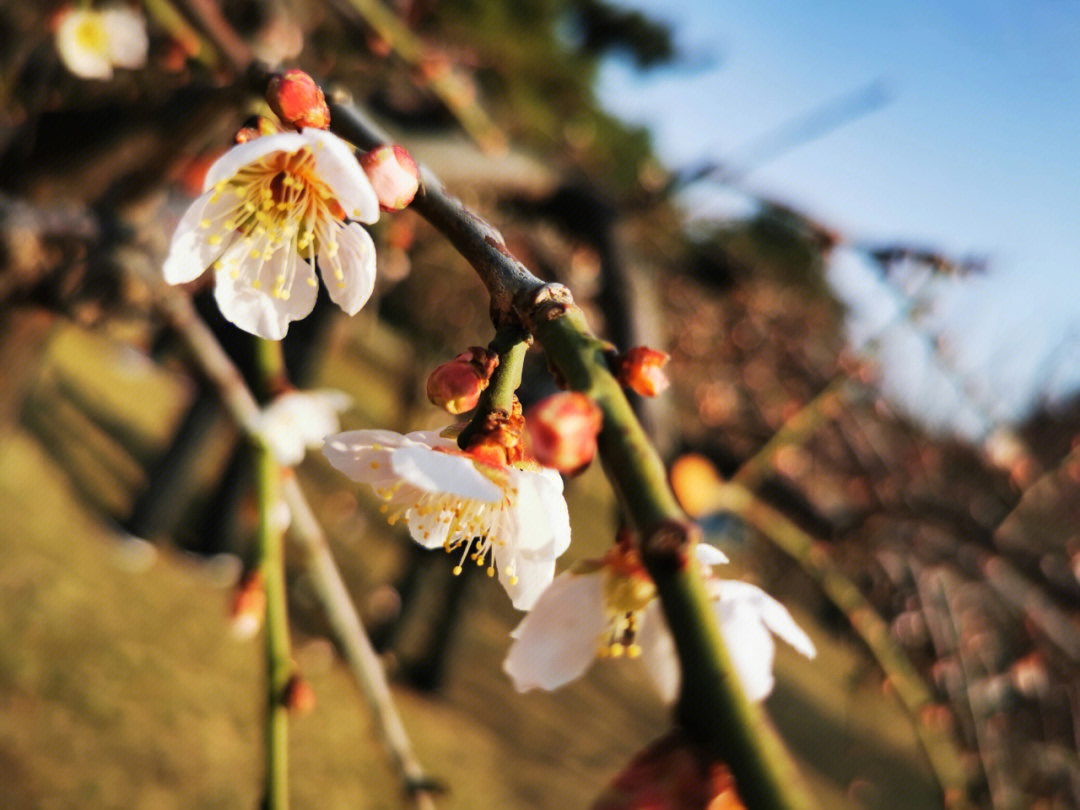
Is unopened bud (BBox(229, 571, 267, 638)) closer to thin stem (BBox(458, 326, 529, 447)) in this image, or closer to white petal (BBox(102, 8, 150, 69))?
thin stem (BBox(458, 326, 529, 447))

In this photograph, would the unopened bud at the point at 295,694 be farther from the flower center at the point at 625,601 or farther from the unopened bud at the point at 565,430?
the unopened bud at the point at 565,430

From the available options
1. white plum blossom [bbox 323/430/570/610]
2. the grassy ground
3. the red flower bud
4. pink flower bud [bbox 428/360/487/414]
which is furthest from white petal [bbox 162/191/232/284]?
the grassy ground

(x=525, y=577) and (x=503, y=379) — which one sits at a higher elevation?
(x=503, y=379)

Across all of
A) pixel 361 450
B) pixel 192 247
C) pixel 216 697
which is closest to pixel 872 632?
pixel 361 450

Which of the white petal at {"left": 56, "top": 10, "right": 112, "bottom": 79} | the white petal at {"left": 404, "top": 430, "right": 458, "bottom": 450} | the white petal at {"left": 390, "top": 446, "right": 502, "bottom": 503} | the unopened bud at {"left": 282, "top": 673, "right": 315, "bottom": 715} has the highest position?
the white petal at {"left": 390, "top": 446, "right": 502, "bottom": 503}

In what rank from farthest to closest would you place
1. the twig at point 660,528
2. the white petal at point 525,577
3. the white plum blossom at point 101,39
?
the white plum blossom at point 101,39 → the white petal at point 525,577 → the twig at point 660,528

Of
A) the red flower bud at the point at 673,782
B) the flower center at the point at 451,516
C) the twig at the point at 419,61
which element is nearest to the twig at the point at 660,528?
the red flower bud at the point at 673,782

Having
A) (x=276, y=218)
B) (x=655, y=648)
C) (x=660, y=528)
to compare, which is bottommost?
(x=655, y=648)

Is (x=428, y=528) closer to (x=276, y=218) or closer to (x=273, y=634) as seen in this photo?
(x=273, y=634)
